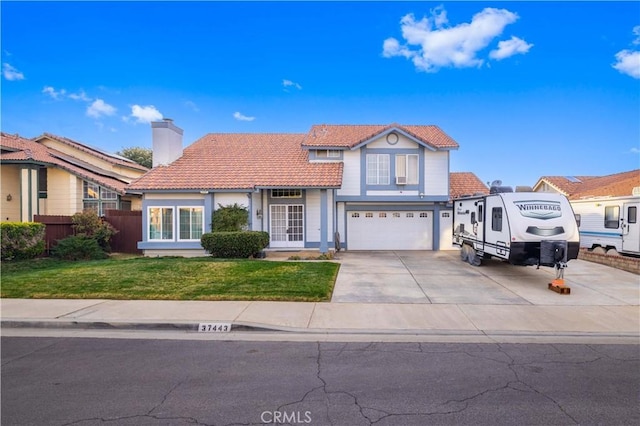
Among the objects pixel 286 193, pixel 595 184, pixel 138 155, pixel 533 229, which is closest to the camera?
pixel 533 229

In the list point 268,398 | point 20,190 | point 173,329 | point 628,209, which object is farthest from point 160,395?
point 20,190

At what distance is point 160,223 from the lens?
17.4 metres

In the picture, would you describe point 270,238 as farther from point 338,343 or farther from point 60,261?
point 338,343

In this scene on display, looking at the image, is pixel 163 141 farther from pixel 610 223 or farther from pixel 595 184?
pixel 595 184

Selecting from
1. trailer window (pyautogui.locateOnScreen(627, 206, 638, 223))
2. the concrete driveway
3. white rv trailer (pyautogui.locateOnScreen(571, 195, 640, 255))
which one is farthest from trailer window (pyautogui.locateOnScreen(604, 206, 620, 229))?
the concrete driveway

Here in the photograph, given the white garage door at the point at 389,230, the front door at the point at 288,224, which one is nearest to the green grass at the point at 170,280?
the front door at the point at 288,224

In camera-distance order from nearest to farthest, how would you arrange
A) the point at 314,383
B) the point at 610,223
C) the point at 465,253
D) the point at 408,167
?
the point at 314,383 < the point at 465,253 < the point at 610,223 < the point at 408,167

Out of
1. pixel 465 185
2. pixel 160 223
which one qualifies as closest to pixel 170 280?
pixel 160 223

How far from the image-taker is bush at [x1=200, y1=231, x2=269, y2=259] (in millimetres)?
15680

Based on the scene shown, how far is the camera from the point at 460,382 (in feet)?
15.5

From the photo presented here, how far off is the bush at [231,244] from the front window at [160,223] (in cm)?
252

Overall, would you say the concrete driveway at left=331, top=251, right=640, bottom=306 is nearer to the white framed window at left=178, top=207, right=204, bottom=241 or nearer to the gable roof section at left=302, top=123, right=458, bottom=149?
the gable roof section at left=302, top=123, right=458, bottom=149

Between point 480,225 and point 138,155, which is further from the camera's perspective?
point 138,155

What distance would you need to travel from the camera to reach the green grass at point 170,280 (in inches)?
363
